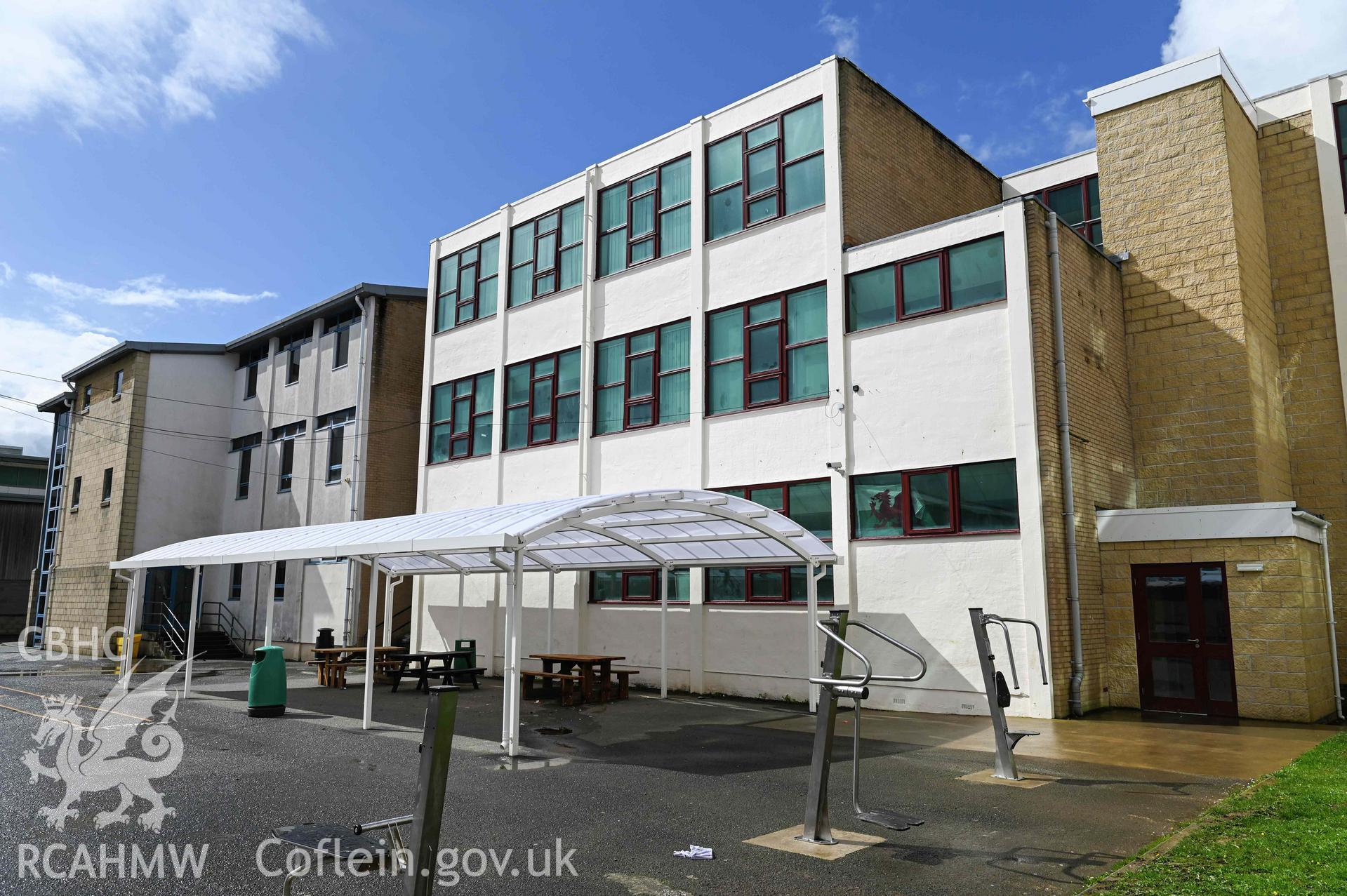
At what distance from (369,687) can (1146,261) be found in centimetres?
1443

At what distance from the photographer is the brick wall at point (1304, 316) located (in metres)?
15.6

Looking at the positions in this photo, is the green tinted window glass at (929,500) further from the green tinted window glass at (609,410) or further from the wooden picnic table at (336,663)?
the wooden picnic table at (336,663)

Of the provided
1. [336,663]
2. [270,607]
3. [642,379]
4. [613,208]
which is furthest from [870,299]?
[270,607]

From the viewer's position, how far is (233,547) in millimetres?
16031

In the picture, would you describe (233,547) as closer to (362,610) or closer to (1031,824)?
(362,610)

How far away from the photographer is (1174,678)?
1352 centimetres

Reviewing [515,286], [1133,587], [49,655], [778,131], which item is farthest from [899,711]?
[49,655]

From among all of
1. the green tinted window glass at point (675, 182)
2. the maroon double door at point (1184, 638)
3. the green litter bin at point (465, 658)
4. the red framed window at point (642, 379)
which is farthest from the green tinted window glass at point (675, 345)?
the maroon double door at point (1184, 638)

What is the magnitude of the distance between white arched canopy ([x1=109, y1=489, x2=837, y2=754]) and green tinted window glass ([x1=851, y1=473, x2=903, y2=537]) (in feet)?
2.69

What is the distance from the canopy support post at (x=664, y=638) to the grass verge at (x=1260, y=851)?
9812 mm

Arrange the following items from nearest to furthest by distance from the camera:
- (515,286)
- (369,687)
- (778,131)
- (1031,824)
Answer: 1. (1031,824)
2. (369,687)
3. (778,131)
4. (515,286)

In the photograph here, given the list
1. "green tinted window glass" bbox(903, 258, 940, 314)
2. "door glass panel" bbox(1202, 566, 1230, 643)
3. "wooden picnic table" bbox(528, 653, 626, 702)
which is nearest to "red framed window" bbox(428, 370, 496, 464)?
"wooden picnic table" bbox(528, 653, 626, 702)

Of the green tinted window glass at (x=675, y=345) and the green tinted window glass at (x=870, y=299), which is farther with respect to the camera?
the green tinted window glass at (x=675, y=345)

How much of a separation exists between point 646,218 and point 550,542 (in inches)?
316
